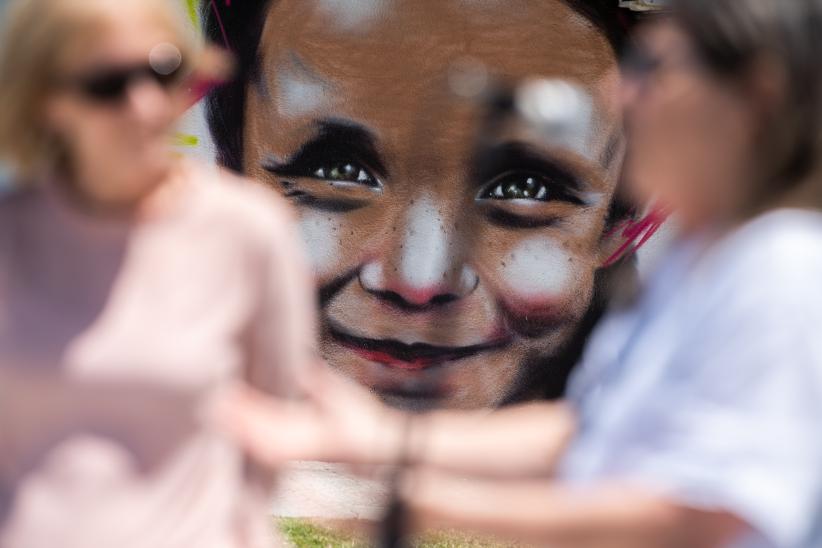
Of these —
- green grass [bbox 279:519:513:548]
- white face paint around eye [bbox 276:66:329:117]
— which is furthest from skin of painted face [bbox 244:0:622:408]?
green grass [bbox 279:519:513:548]

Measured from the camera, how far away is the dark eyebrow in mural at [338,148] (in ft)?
17.9

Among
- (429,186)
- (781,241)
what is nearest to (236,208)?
(781,241)

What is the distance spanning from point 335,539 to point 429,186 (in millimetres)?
1539

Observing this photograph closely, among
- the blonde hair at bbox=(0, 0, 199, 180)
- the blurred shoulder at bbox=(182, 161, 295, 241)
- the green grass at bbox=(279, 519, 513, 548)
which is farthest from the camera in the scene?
the green grass at bbox=(279, 519, 513, 548)

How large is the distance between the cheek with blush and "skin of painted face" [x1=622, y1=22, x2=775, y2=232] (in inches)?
155

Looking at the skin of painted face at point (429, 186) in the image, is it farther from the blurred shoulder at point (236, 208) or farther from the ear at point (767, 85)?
the ear at point (767, 85)

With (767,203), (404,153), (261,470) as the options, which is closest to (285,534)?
(404,153)

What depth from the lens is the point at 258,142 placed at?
18.1 ft

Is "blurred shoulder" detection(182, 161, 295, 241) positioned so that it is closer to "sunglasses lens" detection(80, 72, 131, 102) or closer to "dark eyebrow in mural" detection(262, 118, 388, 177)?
"sunglasses lens" detection(80, 72, 131, 102)

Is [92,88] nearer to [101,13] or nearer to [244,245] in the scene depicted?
[101,13]

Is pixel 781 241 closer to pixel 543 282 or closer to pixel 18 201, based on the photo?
pixel 18 201

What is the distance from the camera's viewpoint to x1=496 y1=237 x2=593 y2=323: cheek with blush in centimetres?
556

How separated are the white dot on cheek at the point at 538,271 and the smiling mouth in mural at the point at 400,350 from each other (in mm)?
252

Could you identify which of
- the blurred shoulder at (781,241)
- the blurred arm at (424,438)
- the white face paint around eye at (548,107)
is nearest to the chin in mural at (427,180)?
the blurred arm at (424,438)
